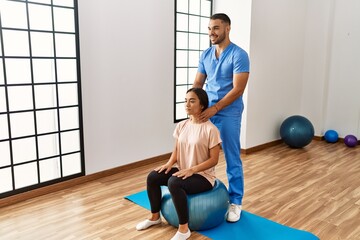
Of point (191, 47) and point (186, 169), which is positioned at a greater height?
point (191, 47)

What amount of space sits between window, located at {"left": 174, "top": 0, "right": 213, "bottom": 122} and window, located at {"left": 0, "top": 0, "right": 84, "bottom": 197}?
139cm

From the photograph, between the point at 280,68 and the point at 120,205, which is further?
the point at 280,68

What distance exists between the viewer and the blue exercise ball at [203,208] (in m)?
2.30

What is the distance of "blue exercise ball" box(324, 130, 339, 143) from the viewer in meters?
5.07

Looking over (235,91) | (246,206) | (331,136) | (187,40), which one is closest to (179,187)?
(235,91)

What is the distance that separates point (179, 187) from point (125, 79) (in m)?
1.68

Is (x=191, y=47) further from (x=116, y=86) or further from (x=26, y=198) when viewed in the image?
(x=26, y=198)

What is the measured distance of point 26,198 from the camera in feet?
9.76

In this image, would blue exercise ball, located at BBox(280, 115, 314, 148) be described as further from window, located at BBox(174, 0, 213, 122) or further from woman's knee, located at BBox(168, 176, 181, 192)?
woman's knee, located at BBox(168, 176, 181, 192)

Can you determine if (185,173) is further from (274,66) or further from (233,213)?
(274,66)

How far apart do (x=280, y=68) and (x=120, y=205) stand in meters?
3.12

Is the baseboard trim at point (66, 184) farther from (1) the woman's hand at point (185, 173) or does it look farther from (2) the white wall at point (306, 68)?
(2) the white wall at point (306, 68)

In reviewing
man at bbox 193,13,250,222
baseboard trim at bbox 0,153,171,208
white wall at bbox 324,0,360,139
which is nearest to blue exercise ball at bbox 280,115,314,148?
white wall at bbox 324,0,360,139

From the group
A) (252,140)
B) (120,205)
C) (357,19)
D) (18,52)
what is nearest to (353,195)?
(252,140)
